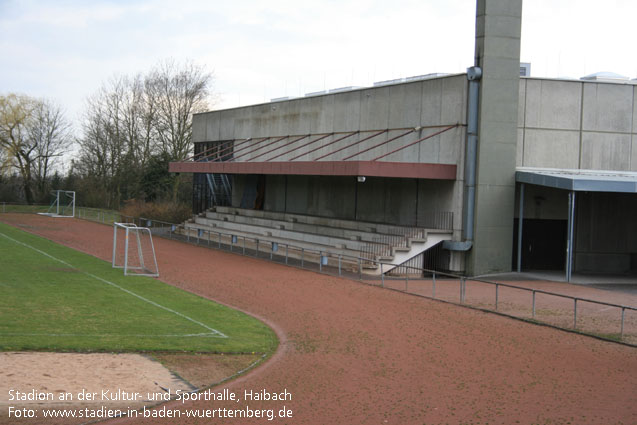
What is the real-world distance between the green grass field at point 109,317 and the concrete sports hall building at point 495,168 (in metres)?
10.7

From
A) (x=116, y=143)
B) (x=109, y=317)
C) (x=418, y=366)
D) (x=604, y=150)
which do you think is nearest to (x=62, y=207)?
(x=116, y=143)

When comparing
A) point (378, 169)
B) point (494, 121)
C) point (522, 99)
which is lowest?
point (378, 169)

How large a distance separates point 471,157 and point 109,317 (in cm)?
1677

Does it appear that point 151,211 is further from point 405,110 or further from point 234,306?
point 234,306

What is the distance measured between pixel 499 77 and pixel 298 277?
11697 millimetres

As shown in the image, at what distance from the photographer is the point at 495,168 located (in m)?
27.0

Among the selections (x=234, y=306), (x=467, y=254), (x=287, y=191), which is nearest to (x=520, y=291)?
(x=467, y=254)

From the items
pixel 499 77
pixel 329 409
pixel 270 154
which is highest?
pixel 499 77

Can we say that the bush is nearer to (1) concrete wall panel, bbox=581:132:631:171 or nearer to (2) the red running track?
(2) the red running track

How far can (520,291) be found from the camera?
870 inches

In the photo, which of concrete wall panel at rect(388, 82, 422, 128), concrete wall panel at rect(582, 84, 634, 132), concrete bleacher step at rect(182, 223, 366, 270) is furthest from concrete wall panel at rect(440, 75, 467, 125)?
concrete bleacher step at rect(182, 223, 366, 270)

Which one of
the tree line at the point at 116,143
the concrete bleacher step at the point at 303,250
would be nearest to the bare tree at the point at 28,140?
the tree line at the point at 116,143

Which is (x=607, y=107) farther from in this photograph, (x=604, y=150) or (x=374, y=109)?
(x=374, y=109)

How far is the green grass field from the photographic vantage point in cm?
1342
